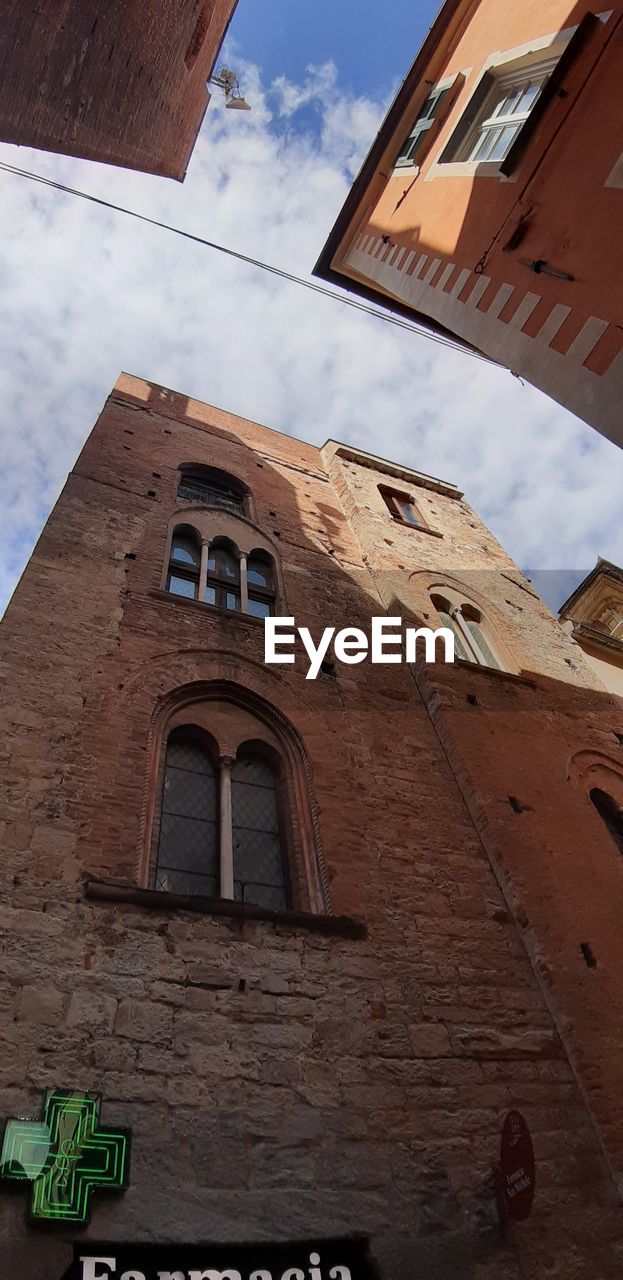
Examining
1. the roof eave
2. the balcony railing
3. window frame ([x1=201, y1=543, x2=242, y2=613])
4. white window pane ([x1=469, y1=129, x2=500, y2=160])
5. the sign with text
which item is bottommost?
the sign with text

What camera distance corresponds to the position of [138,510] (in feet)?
30.1

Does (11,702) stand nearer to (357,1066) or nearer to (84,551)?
(84,551)

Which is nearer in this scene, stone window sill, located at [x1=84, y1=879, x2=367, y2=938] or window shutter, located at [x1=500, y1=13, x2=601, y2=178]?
stone window sill, located at [x1=84, y1=879, x2=367, y2=938]

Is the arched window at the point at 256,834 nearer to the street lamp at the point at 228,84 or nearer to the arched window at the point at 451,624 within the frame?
the arched window at the point at 451,624

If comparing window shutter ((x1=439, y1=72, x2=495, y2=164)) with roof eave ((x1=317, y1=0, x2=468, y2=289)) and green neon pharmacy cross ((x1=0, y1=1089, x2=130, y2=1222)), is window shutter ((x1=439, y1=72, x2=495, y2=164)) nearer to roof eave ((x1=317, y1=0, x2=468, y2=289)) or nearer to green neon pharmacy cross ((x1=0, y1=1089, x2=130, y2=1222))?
roof eave ((x1=317, y1=0, x2=468, y2=289))

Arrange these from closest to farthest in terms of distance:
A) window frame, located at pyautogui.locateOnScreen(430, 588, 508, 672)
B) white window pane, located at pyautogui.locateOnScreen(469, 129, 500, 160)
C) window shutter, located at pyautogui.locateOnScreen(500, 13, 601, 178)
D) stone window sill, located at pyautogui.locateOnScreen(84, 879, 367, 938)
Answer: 1. stone window sill, located at pyautogui.locateOnScreen(84, 879, 367, 938)
2. window shutter, located at pyautogui.locateOnScreen(500, 13, 601, 178)
3. white window pane, located at pyautogui.locateOnScreen(469, 129, 500, 160)
4. window frame, located at pyautogui.locateOnScreen(430, 588, 508, 672)

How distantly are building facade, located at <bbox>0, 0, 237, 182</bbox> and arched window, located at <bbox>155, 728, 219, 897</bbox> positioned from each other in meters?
5.92

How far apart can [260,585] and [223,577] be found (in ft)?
1.87

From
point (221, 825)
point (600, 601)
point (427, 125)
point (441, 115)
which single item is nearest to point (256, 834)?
point (221, 825)

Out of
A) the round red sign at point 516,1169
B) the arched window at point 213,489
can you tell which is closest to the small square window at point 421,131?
the arched window at point 213,489

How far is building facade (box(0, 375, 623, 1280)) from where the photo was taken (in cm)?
359

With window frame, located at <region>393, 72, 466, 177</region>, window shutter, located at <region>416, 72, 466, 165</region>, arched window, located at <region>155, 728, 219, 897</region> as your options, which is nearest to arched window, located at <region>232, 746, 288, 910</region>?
arched window, located at <region>155, 728, 219, 897</region>

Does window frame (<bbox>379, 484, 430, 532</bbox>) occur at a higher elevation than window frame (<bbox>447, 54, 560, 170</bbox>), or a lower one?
higher

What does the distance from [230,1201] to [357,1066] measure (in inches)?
41.9
